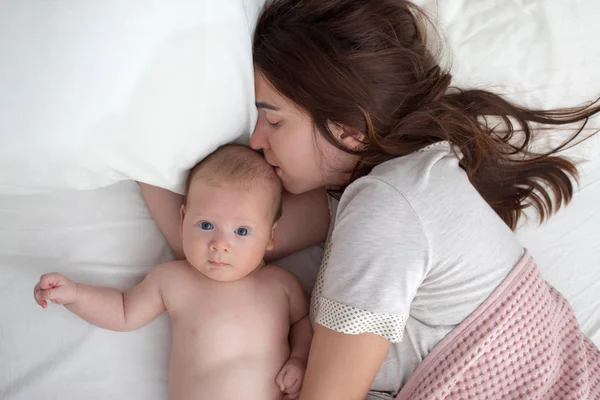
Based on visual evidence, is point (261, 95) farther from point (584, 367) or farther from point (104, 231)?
point (584, 367)

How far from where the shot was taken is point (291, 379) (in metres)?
1.20

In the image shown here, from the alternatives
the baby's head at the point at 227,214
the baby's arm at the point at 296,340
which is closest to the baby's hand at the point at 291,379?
the baby's arm at the point at 296,340

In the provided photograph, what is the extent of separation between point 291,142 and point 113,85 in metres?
0.37

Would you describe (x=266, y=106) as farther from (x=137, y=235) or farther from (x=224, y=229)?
(x=137, y=235)

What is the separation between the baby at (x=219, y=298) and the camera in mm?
1180

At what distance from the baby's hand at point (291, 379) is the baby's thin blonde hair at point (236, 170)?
0.33m

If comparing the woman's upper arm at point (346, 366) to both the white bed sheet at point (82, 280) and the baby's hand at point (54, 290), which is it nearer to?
the white bed sheet at point (82, 280)

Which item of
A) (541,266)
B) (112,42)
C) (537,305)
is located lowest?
(541,266)

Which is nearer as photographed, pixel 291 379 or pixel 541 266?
pixel 291 379

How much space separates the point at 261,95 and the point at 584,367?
852mm

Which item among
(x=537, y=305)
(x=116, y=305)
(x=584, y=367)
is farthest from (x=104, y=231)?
(x=584, y=367)

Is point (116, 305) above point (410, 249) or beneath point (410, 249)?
beneath

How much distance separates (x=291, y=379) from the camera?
1.20 metres

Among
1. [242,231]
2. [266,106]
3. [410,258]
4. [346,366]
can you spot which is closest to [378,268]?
[410,258]
